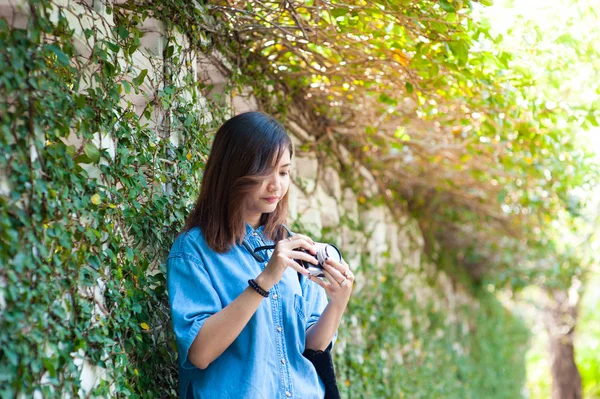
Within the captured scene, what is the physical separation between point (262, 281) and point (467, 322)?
6.90 meters

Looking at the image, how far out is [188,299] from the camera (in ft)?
6.07

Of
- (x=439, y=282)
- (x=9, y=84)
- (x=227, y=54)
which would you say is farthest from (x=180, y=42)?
(x=439, y=282)

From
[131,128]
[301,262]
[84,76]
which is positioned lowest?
[301,262]

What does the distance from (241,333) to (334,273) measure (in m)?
0.30

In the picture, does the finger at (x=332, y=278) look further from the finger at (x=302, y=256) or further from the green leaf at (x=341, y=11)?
the green leaf at (x=341, y=11)

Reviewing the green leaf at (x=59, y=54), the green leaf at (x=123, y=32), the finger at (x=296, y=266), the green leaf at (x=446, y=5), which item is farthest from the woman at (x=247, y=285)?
the green leaf at (x=446, y=5)

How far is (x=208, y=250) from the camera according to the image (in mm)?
1959

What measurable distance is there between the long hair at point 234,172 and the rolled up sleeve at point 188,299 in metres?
0.11

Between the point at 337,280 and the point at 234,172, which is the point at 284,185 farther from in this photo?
the point at 337,280

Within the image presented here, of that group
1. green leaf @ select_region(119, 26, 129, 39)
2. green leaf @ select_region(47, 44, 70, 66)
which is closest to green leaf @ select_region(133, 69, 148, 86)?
green leaf @ select_region(119, 26, 129, 39)

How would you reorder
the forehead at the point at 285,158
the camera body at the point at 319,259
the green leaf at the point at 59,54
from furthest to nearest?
1. the forehead at the point at 285,158
2. the camera body at the point at 319,259
3. the green leaf at the point at 59,54

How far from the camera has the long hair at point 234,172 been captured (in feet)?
6.57

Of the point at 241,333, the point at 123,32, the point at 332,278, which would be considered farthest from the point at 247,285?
the point at 123,32

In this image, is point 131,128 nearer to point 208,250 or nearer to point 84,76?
point 84,76
